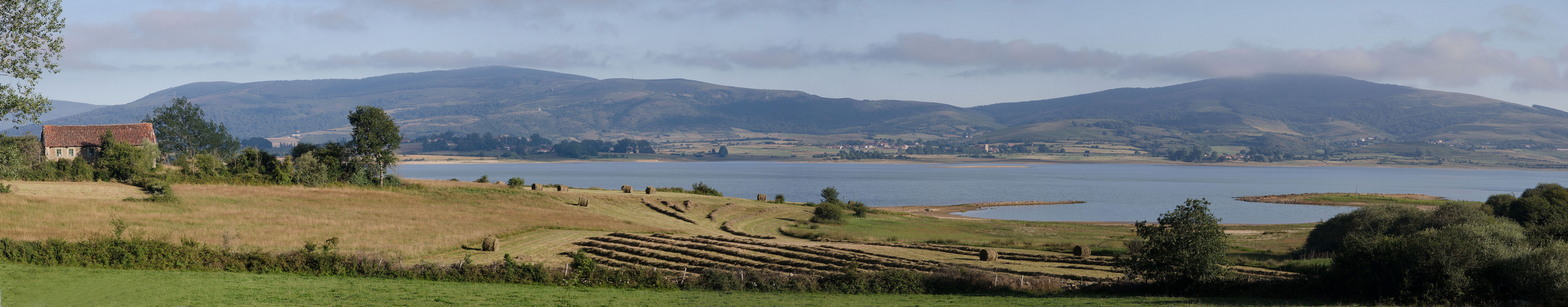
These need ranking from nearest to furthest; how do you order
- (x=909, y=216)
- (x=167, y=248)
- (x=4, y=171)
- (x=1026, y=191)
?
(x=167, y=248), (x=4, y=171), (x=909, y=216), (x=1026, y=191)

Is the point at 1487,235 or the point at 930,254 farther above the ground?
the point at 1487,235

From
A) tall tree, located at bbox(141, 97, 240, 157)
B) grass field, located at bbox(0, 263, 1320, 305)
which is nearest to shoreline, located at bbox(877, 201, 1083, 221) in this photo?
grass field, located at bbox(0, 263, 1320, 305)

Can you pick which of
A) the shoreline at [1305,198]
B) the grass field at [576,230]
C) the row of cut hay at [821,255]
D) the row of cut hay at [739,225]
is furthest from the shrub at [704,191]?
the shoreline at [1305,198]

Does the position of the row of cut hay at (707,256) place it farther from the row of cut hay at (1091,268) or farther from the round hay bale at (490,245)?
the row of cut hay at (1091,268)

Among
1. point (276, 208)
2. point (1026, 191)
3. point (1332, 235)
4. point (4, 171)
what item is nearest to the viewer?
point (1332, 235)

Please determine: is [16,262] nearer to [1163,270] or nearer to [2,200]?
[2,200]

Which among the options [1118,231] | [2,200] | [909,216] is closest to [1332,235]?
[1118,231]

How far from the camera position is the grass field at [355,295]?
17344 mm

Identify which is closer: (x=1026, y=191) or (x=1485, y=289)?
(x=1485, y=289)

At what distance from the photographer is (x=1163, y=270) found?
867 inches

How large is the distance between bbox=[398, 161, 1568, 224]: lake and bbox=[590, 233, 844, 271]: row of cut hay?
4184 centimetres

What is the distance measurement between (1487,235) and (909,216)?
1582 inches

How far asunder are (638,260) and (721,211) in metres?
23.0

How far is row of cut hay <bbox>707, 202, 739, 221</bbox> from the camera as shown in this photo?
2047 inches
